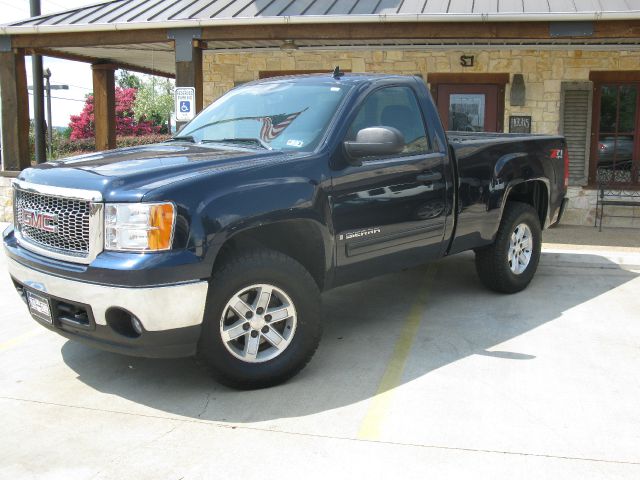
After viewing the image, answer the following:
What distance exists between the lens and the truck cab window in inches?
199

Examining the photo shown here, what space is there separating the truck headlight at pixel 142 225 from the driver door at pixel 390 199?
1234 mm

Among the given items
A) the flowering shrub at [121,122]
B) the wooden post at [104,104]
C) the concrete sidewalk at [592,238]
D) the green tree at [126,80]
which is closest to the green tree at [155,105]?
the flowering shrub at [121,122]

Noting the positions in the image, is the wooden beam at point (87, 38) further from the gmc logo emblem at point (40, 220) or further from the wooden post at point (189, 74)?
the gmc logo emblem at point (40, 220)

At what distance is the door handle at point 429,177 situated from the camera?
519 centimetres

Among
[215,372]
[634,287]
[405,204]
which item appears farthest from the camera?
[634,287]

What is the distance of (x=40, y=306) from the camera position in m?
4.17

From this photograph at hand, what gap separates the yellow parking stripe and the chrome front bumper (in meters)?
1.67

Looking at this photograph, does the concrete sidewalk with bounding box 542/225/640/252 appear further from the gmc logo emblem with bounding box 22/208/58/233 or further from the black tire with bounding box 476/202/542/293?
the gmc logo emblem with bounding box 22/208/58/233

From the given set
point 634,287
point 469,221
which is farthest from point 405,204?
point 634,287

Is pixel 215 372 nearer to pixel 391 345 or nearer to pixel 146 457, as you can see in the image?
pixel 146 457

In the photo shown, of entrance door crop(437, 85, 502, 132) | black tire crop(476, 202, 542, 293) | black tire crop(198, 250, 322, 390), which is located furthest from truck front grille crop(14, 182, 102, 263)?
entrance door crop(437, 85, 502, 132)

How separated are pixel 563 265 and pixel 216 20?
5.77m

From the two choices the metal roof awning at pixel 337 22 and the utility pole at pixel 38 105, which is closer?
the metal roof awning at pixel 337 22

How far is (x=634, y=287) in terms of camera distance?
7020 mm
